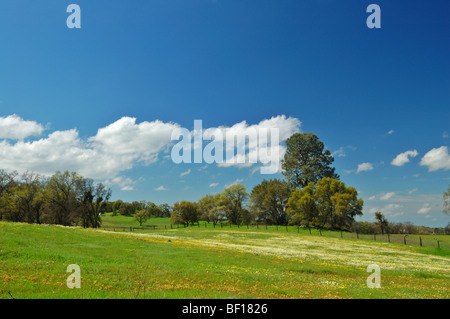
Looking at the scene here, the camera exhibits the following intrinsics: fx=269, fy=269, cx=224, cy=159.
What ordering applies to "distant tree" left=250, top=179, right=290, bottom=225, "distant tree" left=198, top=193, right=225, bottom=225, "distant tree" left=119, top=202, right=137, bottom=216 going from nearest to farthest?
1. "distant tree" left=250, top=179, right=290, bottom=225
2. "distant tree" left=198, top=193, right=225, bottom=225
3. "distant tree" left=119, top=202, right=137, bottom=216

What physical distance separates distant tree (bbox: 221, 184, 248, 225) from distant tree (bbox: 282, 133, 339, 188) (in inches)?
952

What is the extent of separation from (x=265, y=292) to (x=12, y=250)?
18.3 metres

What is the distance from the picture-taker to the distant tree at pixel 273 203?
344 feet

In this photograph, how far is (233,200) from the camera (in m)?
119

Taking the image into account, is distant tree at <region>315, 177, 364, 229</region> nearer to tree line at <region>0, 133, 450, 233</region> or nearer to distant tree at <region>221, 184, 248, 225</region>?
tree line at <region>0, 133, 450, 233</region>

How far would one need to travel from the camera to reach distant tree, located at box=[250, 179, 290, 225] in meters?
105

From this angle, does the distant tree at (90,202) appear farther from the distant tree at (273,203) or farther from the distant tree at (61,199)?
the distant tree at (273,203)

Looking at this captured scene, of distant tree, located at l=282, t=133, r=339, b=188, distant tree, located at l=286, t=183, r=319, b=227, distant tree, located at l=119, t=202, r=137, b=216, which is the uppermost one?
distant tree, located at l=282, t=133, r=339, b=188

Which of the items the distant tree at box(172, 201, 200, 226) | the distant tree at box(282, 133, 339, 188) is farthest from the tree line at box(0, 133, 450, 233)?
the distant tree at box(172, 201, 200, 226)

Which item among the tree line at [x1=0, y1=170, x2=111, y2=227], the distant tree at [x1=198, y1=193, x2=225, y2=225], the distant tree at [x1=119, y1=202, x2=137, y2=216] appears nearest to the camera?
the tree line at [x1=0, y1=170, x2=111, y2=227]

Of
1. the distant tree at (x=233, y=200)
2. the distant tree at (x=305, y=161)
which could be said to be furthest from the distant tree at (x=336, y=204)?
the distant tree at (x=233, y=200)

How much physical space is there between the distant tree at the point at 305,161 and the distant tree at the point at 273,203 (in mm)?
5584
